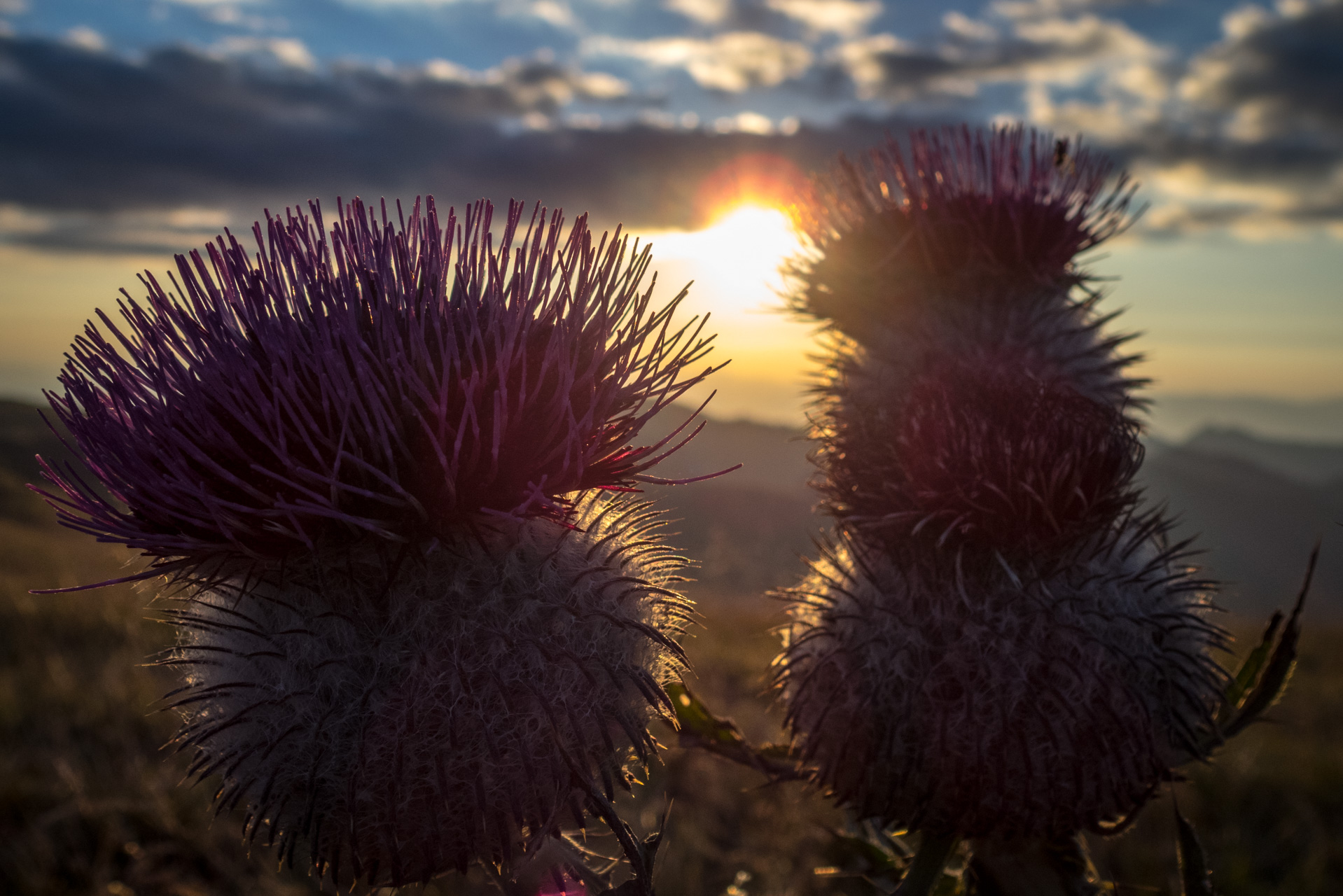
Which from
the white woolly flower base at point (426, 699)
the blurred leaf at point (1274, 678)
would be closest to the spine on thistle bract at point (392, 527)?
the white woolly flower base at point (426, 699)

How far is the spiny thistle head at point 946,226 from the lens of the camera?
4.55 meters

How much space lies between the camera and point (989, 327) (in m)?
4.48

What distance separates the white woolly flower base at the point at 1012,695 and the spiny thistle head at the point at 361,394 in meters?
1.38

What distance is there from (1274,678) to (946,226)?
101 inches

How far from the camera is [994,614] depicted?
143 inches

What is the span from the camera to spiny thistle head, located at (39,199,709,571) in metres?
→ 2.82

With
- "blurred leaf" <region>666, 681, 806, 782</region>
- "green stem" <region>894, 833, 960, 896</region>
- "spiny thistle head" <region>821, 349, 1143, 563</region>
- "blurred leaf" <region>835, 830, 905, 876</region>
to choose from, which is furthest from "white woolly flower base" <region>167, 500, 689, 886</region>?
"blurred leaf" <region>835, 830, 905, 876</region>

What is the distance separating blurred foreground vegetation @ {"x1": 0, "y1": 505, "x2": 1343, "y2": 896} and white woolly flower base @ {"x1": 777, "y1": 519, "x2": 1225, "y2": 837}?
1.72 ft

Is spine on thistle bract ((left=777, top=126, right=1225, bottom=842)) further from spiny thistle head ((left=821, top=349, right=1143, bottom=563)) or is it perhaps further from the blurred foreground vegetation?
the blurred foreground vegetation

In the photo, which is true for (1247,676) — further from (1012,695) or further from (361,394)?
(361,394)

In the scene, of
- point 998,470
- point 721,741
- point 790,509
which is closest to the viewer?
point 998,470

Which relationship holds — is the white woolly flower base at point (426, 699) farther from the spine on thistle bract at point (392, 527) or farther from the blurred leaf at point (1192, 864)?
the blurred leaf at point (1192, 864)

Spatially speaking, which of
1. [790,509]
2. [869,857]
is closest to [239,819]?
[869,857]

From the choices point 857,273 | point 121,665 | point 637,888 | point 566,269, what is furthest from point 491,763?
point 121,665
